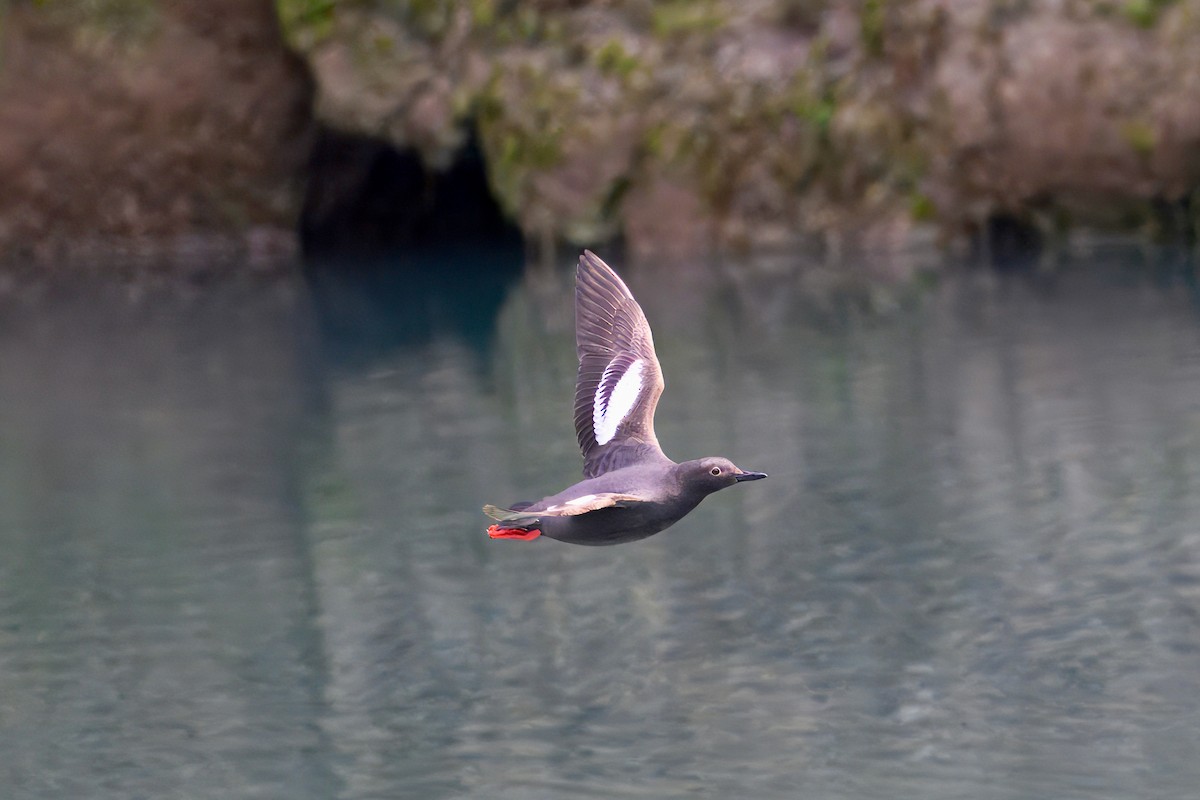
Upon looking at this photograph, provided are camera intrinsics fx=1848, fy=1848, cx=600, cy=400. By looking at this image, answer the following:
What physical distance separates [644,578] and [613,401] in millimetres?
2927

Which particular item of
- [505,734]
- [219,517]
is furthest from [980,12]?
[505,734]

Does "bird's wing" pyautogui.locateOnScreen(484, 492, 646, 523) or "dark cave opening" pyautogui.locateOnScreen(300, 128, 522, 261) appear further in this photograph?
"dark cave opening" pyautogui.locateOnScreen(300, 128, 522, 261)

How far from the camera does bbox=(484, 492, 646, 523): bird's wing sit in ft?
15.8

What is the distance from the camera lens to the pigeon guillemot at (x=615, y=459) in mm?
5246

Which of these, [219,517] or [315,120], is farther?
[315,120]

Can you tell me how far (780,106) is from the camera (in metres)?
18.0

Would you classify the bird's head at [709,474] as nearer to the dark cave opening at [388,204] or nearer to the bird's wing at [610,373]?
→ the bird's wing at [610,373]

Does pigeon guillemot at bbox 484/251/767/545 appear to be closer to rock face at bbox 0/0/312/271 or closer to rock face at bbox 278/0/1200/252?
rock face at bbox 278/0/1200/252

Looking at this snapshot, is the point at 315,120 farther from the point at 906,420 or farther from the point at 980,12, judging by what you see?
the point at 906,420

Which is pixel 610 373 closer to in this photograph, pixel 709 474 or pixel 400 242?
pixel 709 474

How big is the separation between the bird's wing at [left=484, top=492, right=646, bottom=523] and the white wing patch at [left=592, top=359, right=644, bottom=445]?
2.64ft

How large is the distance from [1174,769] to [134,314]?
13.0 metres

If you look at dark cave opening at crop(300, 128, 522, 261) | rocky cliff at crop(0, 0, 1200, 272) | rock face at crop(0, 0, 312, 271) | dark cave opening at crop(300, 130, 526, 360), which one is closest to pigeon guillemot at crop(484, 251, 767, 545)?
dark cave opening at crop(300, 130, 526, 360)

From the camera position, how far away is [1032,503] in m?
9.55
